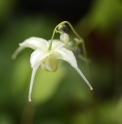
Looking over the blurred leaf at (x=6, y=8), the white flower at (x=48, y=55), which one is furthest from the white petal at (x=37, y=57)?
the blurred leaf at (x=6, y=8)

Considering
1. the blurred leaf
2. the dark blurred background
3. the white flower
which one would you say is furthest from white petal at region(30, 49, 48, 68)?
the blurred leaf

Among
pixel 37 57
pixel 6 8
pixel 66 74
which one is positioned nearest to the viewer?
pixel 37 57

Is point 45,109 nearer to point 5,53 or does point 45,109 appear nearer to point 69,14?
point 5,53

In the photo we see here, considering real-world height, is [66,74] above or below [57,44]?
below

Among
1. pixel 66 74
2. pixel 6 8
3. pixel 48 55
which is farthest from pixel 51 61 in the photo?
pixel 6 8

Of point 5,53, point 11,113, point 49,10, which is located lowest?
point 11,113

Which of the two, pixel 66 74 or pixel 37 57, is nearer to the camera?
pixel 37 57

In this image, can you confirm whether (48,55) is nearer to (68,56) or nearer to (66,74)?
(68,56)

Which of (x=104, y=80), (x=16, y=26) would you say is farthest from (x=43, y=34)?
(x=104, y=80)

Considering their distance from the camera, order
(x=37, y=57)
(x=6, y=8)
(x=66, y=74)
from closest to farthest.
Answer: (x=37, y=57)
(x=66, y=74)
(x=6, y=8)
